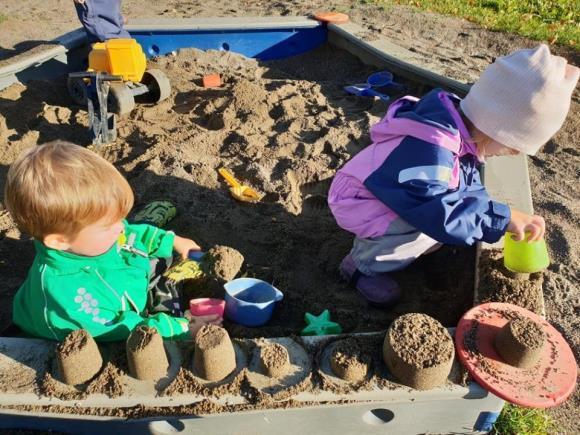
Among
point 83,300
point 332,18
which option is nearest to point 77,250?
point 83,300

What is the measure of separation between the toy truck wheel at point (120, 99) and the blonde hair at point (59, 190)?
70.4 inches

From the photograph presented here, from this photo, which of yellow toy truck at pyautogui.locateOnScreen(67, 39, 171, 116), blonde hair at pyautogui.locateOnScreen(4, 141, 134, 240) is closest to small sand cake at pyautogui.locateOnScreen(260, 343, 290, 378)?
blonde hair at pyautogui.locateOnScreen(4, 141, 134, 240)

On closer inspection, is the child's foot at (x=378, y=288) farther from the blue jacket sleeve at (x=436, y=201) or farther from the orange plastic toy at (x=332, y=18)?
the orange plastic toy at (x=332, y=18)

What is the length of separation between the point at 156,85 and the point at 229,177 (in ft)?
3.74

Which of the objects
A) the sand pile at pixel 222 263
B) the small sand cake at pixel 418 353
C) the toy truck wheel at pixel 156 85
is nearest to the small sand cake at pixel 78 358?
the sand pile at pixel 222 263

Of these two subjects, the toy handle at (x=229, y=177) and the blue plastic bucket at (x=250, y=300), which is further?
the toy handle at (x=229, y=177)

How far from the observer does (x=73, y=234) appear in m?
1.56

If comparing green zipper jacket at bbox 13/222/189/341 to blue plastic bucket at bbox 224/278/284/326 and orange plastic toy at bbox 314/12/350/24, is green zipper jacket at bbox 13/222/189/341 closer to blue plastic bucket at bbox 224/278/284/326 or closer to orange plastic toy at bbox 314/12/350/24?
blue plastic bucket at bbox 224/278/284/326

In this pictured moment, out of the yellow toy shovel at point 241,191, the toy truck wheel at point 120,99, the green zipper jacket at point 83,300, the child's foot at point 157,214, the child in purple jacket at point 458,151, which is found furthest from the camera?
the toy truck wheel at point 120,99

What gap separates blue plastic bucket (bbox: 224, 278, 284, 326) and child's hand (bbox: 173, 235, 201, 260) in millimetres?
274

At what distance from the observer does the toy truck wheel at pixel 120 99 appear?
10.6ft

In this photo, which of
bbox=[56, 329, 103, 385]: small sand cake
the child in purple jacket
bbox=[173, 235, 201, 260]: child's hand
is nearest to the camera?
bbox=[56, 329, 103, 385]: small sand cake

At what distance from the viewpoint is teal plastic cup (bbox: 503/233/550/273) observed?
A: 1818mm

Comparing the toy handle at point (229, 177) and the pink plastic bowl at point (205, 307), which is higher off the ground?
the toy handle at point (229, 177)
